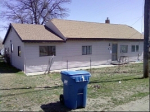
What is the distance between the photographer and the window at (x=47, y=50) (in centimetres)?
1381

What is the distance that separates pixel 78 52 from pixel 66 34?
2127mm

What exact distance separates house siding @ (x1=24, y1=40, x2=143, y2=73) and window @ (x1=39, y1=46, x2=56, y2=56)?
28cm

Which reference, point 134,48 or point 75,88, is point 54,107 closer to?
point 75,88

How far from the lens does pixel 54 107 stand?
212 inches

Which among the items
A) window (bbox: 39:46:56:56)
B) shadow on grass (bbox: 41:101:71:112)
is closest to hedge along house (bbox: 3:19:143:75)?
window (bbox: 39:46:56:56)

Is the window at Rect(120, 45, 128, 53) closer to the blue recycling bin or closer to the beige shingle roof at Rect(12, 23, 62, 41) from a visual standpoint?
the beige shingle roof at Rect(12, 23, 62, 41)

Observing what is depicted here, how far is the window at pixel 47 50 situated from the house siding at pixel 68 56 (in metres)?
0.28

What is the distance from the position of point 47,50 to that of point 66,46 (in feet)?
6.38

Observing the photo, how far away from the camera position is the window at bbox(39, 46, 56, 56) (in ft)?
45.3

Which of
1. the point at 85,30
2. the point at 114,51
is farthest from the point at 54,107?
the point at 114,51

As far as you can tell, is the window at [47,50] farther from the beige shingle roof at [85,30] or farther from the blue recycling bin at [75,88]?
the blue recycling bin at [75,88]

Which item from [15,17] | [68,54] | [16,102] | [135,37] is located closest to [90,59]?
[68,54]

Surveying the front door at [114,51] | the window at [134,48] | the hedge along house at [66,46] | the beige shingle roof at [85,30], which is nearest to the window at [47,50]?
the hedge along house at [66,46]

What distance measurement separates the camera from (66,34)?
15.3 meters
